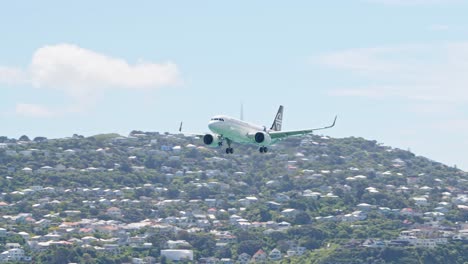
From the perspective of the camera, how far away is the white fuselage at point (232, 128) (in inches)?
4852

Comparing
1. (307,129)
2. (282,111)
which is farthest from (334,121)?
(282,111)

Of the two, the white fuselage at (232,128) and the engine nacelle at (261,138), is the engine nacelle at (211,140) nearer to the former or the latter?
the white fuselage at (232,128)

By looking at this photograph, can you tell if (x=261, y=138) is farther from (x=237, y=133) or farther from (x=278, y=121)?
(x=278, y=121)

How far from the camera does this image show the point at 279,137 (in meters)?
130

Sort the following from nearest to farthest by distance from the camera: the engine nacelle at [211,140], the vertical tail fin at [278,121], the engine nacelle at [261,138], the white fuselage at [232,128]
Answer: the white fuselage at [232,128]
the engine nacelle at [211,140]
the engine nacelle at [261,138]
the vertical tail fin at [278,121]

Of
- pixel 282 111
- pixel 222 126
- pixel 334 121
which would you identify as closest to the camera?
pixel 334 121

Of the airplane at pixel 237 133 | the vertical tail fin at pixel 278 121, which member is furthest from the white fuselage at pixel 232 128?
the vertical tail fin at pixel 278 121

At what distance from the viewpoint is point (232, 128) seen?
124 meters

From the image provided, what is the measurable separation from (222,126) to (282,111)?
93.4ft

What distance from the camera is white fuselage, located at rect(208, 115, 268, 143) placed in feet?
404

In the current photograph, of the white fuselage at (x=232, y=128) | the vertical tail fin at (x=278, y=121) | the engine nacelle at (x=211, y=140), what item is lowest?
the engine nacelle at (x=211, y=140)

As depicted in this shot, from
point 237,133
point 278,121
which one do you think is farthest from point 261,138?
point 278,121

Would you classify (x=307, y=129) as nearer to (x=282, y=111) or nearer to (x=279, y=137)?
(x=279, y=137)

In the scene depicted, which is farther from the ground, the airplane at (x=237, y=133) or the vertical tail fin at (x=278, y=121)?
the vertical tail fin at (x=278, y=121)
